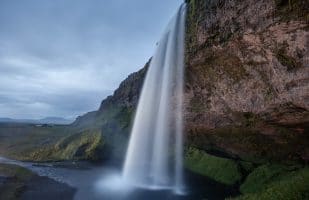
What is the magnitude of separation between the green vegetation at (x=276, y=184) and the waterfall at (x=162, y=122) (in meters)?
6.50

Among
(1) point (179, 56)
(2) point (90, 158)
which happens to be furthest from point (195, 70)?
(2) point (90, 158)

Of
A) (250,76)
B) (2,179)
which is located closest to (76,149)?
(2,179)

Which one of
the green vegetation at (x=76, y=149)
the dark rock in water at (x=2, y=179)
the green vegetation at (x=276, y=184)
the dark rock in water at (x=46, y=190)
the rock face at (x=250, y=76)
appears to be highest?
the rock face at (x=250, y=76)

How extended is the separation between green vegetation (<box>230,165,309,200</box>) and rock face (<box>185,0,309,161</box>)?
1.53 metres

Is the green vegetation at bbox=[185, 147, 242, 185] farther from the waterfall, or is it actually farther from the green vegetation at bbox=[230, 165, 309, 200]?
the green vegetation at bbox=[230, 165, 309, 200]

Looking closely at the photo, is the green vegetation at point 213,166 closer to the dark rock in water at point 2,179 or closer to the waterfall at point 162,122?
the waterfall at point 162,122

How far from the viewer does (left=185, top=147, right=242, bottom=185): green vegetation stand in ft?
95.6

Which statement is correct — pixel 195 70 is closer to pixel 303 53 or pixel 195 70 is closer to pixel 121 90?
pixel 303 53

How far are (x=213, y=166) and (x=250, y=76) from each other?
1542 centimetres

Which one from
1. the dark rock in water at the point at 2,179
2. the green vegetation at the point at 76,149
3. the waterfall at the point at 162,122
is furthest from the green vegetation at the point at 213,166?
the dark rock in water at the point at 2,179

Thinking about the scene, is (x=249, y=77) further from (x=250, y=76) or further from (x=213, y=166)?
(x=213, y=166)

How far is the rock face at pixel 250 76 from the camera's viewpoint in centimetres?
1686

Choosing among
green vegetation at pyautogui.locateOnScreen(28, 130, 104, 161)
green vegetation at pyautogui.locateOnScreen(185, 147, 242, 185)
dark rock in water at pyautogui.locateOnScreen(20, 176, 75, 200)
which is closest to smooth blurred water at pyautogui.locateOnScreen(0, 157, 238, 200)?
dark rock in water at pyautogui.locateOnScreen(20, 176, 75, 200)

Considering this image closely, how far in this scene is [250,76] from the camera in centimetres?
2062
